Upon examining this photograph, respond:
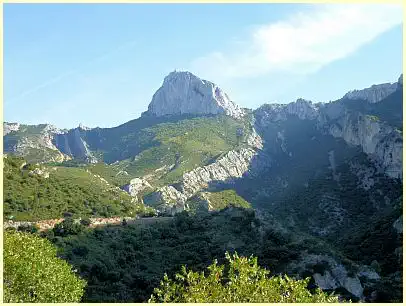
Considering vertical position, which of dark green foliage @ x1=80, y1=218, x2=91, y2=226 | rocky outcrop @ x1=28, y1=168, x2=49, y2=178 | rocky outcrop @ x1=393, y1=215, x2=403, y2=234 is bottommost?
rocky outcrop @ x1=393, y1=215, x2=403, y2=234

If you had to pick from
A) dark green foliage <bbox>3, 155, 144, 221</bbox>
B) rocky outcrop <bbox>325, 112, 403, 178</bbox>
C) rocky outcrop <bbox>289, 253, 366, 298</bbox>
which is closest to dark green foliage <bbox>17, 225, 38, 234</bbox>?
dark green foliage <bbox>3, 155, 144, 221</bbox>

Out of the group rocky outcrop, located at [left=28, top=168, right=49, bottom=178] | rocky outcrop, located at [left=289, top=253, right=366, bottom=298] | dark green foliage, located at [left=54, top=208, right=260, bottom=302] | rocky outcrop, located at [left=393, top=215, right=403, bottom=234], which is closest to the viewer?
dark green foliage, located at [left=54, top=208, right=260, bottom=302]

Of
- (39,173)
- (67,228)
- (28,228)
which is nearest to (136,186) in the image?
(39,173)

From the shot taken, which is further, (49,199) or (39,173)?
(39,173)

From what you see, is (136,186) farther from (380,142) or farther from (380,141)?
(380,141)

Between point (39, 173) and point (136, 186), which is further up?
point (39, 173)

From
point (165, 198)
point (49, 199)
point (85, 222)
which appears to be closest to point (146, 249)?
point (85, 222)

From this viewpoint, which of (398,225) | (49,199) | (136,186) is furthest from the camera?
(136,186)

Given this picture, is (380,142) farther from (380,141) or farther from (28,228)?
(28,228)

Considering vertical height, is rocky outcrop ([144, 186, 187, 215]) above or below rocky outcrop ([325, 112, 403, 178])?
below

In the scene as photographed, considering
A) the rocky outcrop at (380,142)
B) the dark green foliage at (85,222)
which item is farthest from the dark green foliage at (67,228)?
the rocky outcrop at (380,142)

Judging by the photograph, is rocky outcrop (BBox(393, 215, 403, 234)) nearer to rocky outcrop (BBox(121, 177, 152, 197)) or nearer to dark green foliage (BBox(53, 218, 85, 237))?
dark green foliage (BBox(53, 218, 85, 237))

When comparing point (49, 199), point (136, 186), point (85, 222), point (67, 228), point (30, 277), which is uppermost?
point (49, 199)

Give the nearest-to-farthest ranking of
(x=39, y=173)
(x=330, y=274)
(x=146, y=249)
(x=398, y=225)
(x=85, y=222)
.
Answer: (x=330, y=274) → (x=146, y=249) → (x=85, y=222) → (x=398, y=225) → (x=39, y=173)
